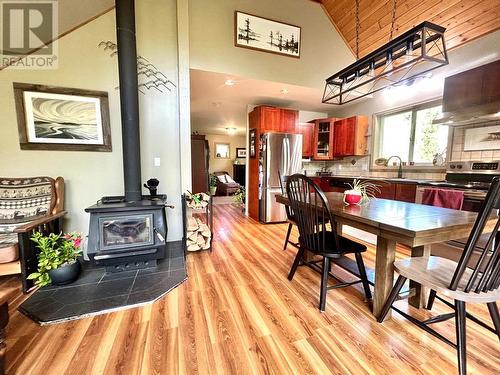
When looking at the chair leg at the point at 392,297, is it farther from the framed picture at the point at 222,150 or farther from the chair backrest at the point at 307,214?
the framed picture at the point at 222,150

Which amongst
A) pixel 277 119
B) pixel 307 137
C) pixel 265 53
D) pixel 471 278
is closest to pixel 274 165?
pixel 277 119

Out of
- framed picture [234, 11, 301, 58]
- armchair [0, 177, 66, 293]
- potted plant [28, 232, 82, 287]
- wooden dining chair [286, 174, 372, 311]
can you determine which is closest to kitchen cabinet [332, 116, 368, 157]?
framed picture [234, 11, 301, 58]

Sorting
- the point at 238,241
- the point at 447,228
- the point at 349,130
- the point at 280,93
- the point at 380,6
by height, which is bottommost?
the point at 238,241

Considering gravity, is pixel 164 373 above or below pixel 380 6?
below

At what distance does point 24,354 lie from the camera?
1.24 meters

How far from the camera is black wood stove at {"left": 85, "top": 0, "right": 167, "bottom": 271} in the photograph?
2064 mm

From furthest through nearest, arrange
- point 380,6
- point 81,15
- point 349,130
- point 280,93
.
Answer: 1. point 349,130
2. point 280,93
3. point 380,6
4. point 81,15

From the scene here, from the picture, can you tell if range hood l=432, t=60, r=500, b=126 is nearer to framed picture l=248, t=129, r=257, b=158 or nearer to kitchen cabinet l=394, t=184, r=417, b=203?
kitchen cabinet l=394, t=184, r=417, b=203

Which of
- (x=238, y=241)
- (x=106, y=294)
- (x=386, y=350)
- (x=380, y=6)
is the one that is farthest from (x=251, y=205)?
(x=380, y=6)

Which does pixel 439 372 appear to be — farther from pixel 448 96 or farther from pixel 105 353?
pixel 448 96

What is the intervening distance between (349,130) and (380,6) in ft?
6.24

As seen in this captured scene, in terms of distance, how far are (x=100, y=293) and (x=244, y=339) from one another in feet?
4.38

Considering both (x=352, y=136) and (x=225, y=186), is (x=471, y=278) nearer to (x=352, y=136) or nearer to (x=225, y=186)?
(x=352, y=136)

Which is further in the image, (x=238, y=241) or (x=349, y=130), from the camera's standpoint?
(x=349, y=130)
